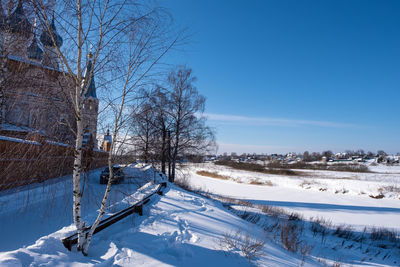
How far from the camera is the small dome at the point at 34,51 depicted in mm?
3311

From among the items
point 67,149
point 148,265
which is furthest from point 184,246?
point 67,149

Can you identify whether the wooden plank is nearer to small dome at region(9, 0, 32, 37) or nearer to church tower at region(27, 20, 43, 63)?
church tower at region(27, 20, 43, 63)

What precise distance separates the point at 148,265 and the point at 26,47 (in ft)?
13.8

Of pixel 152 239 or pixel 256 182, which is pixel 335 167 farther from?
pixel 152 239

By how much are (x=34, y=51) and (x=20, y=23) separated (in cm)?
42

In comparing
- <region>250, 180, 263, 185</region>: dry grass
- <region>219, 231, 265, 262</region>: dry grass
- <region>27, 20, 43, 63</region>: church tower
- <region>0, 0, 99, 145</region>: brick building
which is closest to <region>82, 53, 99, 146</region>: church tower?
<region>0, 0, 99, 145</region>: brick building

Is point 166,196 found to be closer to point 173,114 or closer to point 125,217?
point 125,217

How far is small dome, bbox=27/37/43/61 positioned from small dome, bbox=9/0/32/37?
0.18m

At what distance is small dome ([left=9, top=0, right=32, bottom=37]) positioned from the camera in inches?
124

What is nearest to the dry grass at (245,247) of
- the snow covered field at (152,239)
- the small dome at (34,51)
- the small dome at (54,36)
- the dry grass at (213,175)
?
the snow covered field at (152,239)

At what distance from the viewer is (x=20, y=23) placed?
3.17 meters

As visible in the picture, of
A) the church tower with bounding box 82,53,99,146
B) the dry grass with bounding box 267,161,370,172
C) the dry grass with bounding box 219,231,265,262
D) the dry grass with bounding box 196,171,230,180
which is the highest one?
the church tower with bounding box 82,53,99,146

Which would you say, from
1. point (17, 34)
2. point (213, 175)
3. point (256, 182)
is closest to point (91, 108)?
point (17, 34)

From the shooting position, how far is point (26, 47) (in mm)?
3701
